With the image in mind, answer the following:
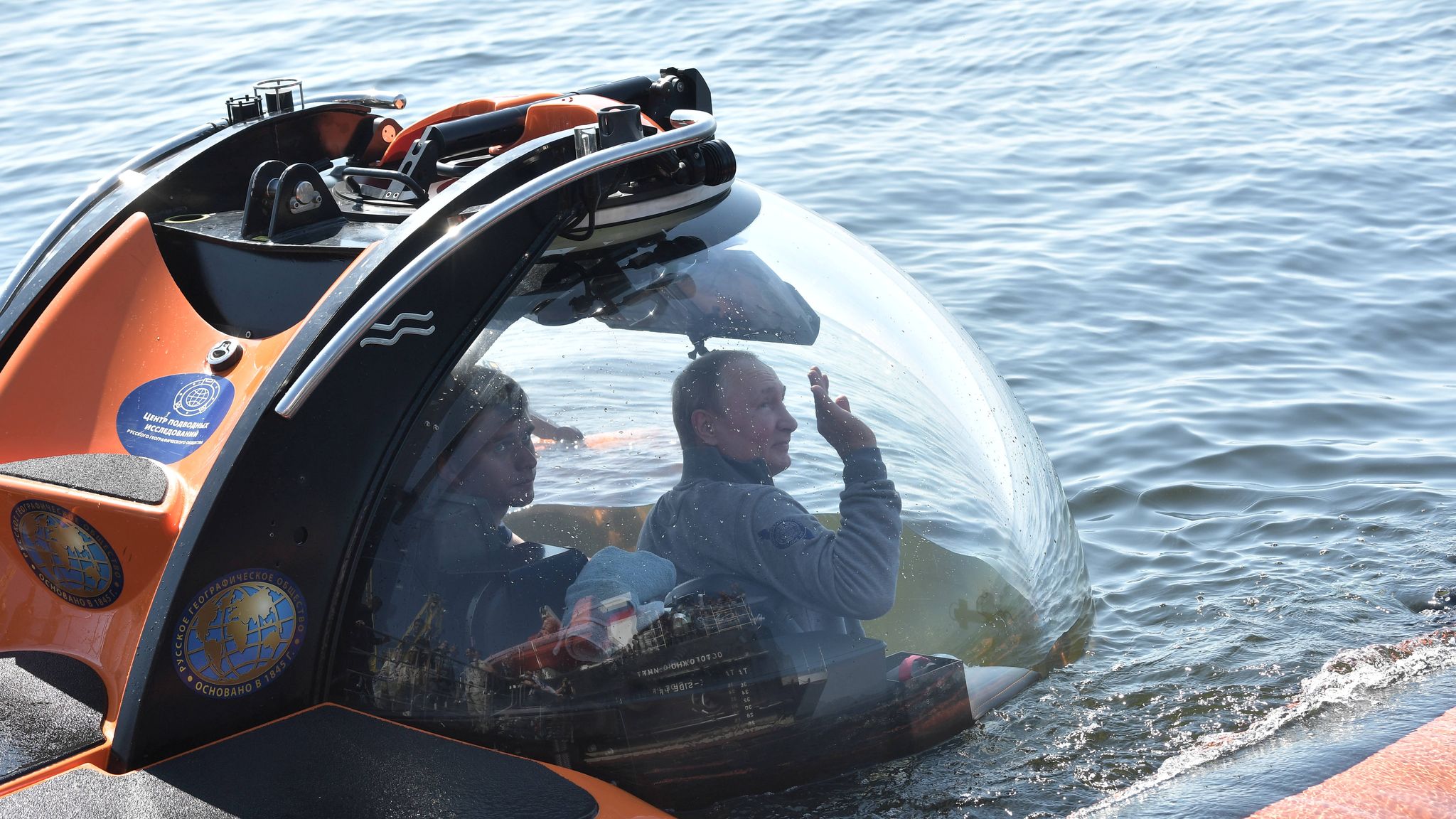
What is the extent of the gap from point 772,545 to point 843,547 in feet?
0.48

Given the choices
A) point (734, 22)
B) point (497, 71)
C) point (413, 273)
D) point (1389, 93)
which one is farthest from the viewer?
point (734, 22)

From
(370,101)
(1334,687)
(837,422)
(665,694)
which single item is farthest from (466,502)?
(1334,687)

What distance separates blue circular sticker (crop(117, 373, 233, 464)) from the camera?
225 cm

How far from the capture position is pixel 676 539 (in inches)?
91.3

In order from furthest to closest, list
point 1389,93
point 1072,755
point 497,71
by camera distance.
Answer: point 497,71, point 1389,93, point 1072,755

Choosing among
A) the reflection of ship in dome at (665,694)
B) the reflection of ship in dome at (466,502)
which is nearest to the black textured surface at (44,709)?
the reflection of ship in dome at (466,502)

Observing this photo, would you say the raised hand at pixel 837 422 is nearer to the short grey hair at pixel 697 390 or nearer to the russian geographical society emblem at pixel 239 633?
the short grey hair at pixel 697 390

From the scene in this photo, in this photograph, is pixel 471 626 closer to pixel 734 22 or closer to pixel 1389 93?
pixel 1389 93

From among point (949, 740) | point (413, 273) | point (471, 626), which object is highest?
point (413, 273)

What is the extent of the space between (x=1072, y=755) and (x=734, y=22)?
34.5ft

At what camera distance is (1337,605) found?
360 cm

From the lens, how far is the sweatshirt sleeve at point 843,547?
7.74ft

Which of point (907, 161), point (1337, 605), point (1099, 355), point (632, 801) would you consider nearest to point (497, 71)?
point (907, 161)

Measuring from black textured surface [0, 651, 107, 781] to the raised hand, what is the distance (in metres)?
1.28
